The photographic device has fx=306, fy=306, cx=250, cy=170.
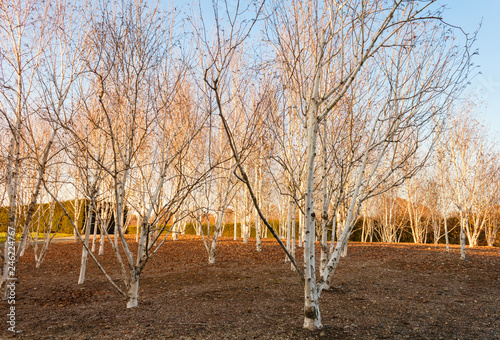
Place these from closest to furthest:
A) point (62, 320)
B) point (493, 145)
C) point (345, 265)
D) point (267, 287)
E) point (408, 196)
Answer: point (62, 320) < point (267, 287) < point (345, 265) < point (493, 145) < point (408, 196)

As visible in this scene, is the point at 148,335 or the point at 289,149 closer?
the point at 148,335

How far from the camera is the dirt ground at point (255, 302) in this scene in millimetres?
2846

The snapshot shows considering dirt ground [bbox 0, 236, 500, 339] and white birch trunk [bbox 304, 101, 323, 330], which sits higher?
white birch trunk [bbox 304, 101, 323, 330]

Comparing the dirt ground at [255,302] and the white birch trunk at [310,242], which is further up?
the white birch trunk at [310,242]

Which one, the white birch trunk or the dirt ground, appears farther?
the dirt ground

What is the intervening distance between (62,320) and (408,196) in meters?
16.5

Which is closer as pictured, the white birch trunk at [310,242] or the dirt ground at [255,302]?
the white birch trunk at [310,242]

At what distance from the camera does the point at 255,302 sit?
153 inches

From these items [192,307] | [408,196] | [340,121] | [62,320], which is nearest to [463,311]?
[340,121]

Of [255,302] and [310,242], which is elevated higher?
[310,242]

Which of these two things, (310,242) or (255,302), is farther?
(255,302)

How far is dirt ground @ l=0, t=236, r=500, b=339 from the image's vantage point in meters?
2.85

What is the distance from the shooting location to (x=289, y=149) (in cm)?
637

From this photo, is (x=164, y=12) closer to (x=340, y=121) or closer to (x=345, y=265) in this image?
(x=340, y=121)
